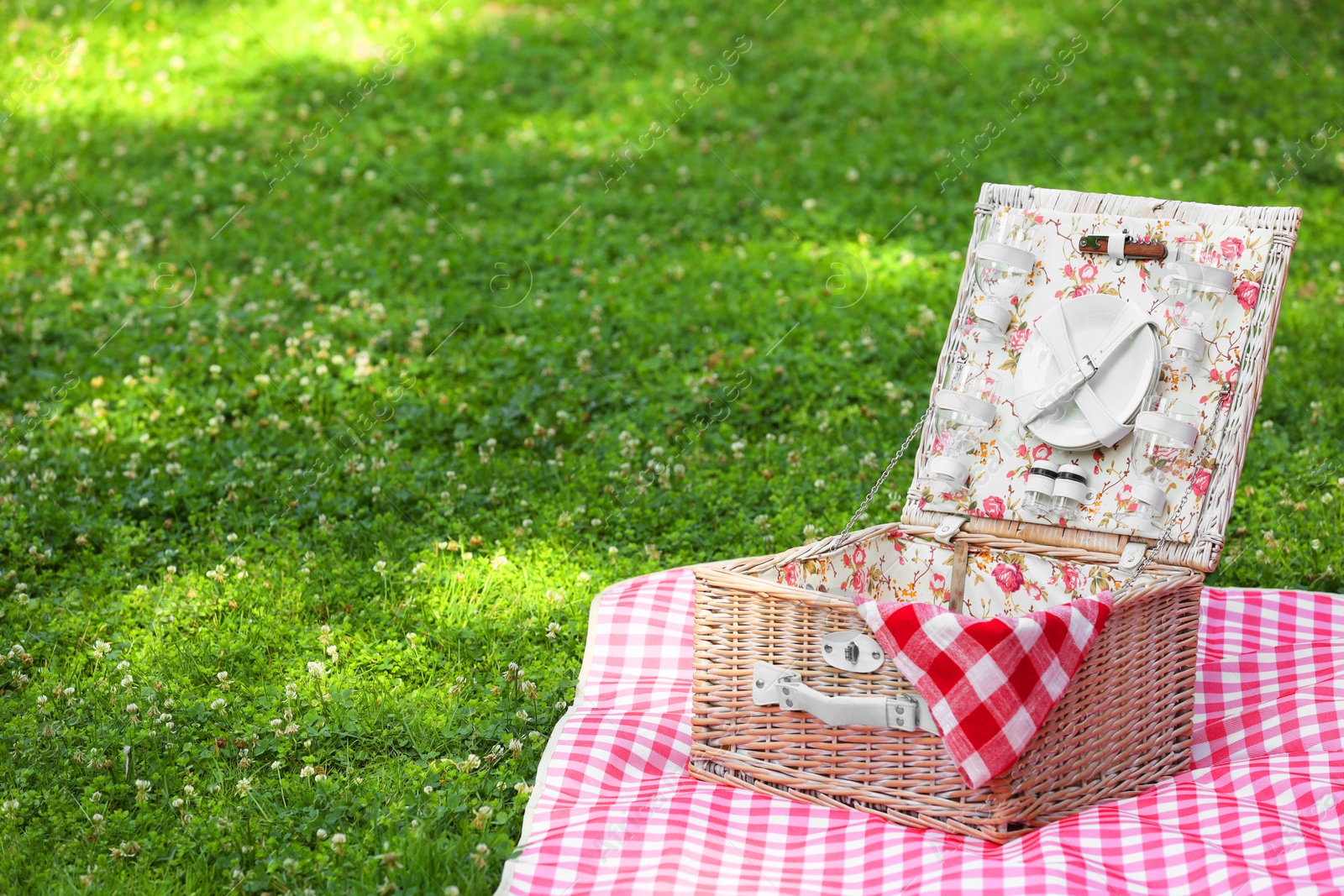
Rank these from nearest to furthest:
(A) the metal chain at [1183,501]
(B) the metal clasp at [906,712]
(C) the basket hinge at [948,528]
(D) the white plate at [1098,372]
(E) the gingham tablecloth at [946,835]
Answer: (E) the gingham tablecloth at [946,835], (B) the metal clasp at [906,712], (A) the metal chain at [1183,501], (D) the white plate at [1098,372], (C) the basket hinge at [948,528]

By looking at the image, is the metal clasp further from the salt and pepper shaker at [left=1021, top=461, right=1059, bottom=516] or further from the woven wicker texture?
the salt and pepper shaker at [left=1021, top=461, right=1059, bottom=516]

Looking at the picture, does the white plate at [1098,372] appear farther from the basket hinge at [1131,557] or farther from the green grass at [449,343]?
the green grass at [449,343]

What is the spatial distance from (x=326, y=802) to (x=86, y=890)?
2.17 feet

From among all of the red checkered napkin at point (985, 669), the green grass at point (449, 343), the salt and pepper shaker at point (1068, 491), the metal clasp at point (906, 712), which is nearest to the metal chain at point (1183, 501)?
the salt and pepper shaker at point (1068, 491)

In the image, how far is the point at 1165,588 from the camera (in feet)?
10.9

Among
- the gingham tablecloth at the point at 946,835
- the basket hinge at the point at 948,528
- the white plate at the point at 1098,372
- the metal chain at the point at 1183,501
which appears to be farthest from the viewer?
the basket hinge at the point at 948,528

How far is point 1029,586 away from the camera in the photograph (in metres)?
4.04

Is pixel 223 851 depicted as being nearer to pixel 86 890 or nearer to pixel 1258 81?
pixel 86 890

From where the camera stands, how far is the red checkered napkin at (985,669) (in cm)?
297

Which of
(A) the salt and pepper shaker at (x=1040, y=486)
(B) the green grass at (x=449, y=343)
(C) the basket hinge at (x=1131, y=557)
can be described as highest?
(A) the salt and pepper shaker at (x=1040, y=486)

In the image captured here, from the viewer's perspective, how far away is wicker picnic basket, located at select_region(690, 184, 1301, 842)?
A: 3172 millimetres

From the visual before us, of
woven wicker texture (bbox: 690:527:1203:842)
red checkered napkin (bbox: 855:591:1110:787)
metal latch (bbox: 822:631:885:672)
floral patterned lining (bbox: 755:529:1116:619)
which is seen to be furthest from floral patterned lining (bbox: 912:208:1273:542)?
metal latch (bbox: 822:631:885:672)

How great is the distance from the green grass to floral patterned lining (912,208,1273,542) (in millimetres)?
960

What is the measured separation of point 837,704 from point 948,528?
1092 mm
